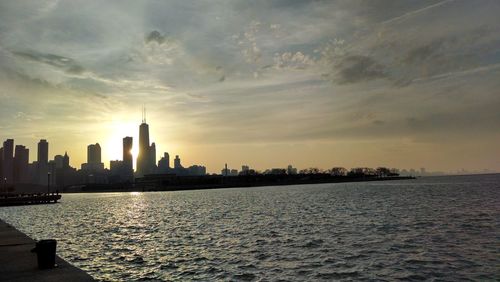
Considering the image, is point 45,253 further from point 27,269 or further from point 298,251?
point 298,251

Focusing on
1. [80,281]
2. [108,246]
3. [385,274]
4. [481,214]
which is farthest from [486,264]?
[481,214]

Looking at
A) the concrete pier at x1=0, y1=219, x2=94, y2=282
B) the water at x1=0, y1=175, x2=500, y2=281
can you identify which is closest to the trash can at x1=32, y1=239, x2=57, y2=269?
the concrete pier at x1=0, y1=219, x2=94, y2=282

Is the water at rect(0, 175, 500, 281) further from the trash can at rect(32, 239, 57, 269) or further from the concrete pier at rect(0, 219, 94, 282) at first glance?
the trash can at rect(32, 239, 57, 269)

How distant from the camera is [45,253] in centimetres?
2311

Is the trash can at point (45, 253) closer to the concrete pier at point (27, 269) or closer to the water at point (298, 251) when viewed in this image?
the concrete pier at point (27, 269)

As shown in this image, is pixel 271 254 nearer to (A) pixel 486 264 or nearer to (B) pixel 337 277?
(B) pixel 337 277

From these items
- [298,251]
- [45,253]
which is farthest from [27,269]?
[298,251]

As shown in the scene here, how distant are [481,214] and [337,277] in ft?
175

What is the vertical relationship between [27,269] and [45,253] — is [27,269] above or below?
below

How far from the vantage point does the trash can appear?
22938 millimetres

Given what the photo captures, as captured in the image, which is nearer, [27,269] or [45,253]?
[45,253]

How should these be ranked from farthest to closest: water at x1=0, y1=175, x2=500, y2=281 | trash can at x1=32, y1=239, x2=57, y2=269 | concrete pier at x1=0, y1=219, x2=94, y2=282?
water at x1=0, y1=175, x2=500, y2=281
trash can at x1=32, y1=239, x2=57, y2=269
concrete pier at x1=0, y1=219, x2=94, y2=282

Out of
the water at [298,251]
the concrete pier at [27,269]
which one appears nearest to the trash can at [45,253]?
the concrete pier at [27,269]

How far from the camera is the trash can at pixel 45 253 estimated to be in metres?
22.9
